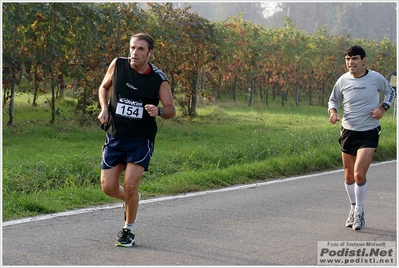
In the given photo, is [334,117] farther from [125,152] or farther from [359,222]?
[125,152]

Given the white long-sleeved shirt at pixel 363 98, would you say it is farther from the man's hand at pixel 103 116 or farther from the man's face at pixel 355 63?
the man's hand at pixel 103 116

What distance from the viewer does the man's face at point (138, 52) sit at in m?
6.58

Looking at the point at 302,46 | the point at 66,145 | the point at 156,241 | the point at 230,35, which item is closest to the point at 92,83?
the point at 66,145

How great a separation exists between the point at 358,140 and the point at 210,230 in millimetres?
1866

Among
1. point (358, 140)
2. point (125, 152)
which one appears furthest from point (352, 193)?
point (125, 152)

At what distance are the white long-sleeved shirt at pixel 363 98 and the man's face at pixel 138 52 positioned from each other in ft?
8.11

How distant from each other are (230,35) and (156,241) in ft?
79.2

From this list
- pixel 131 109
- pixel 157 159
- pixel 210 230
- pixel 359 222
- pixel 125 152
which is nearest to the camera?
pixel 131 109

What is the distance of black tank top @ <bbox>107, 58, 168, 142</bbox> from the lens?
259 inches

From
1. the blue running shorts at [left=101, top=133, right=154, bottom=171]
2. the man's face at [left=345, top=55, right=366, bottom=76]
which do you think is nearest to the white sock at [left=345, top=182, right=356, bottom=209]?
the man's face at [left=345, top=55, right=366, bottom=76]

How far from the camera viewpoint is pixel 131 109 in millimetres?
6559

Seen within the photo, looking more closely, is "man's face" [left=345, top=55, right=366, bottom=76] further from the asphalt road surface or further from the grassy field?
the grassy field

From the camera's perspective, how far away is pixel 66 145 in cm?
1462

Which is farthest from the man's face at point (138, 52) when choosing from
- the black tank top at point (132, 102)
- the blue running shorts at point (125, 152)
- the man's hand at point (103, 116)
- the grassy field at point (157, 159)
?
the grassy field at point (157, 159)
